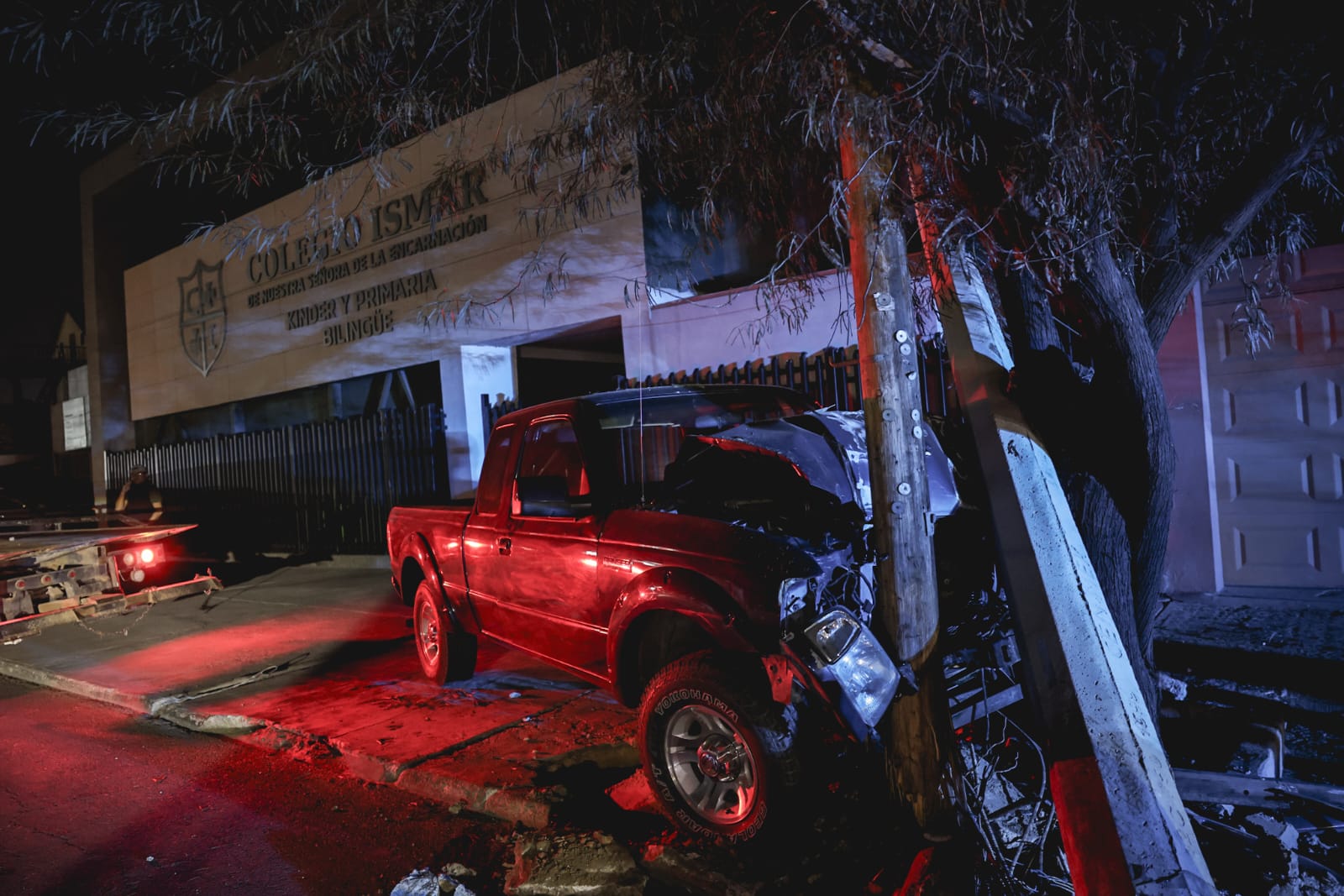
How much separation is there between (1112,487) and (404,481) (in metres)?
10.9

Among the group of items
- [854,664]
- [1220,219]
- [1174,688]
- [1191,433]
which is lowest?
[1174,688]

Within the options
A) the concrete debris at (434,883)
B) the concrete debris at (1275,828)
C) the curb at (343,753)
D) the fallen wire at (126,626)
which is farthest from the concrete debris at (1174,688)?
the fallen wire at (126,626)

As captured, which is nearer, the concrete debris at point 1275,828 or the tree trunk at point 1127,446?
the concrete debris at point 1275,828

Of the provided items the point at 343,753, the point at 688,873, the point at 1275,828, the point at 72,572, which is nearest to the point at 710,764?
the point at 688,873

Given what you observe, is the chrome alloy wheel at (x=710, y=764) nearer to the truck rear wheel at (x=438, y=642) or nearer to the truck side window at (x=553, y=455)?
the truck side window at (x=553, y=455)

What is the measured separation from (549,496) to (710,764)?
5.39 ft

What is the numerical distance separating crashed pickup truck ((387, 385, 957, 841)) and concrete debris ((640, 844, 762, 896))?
141mm

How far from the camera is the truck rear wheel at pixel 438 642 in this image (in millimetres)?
6235

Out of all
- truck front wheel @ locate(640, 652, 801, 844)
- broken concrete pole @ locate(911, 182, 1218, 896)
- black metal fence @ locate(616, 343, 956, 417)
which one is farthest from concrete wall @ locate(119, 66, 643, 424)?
truck front wheel @ locate(640, 652, 801, 844)

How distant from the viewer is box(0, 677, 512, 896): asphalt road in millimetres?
3744

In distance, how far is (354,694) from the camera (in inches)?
253

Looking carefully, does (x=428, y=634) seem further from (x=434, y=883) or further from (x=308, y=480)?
(x=308, y=480)

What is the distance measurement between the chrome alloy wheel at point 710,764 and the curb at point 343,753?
2.72ft

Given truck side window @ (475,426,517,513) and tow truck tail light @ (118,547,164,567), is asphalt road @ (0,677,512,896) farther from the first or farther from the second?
tow truck tail light @ (118,547,164,567)
